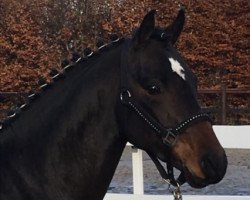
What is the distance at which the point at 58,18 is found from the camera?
61.1 ft

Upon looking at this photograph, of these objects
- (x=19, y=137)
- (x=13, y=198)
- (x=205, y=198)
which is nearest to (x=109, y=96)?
(x=19, y=137)

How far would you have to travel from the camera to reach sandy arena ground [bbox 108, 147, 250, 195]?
26.0 feet

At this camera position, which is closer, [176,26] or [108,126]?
[108,126]

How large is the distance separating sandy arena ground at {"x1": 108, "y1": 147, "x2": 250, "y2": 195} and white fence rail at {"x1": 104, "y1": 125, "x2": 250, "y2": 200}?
1893 millimetres

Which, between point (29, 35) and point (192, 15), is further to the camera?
point (29, 35)

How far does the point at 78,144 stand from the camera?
270 cm

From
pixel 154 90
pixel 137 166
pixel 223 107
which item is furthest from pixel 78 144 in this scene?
pixel 223 107

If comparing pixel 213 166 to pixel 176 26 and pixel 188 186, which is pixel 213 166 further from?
pixel 188 186

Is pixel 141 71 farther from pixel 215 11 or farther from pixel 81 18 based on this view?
pixel 81 18

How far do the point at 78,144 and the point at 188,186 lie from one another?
5.87 m

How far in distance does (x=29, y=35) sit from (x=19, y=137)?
15.6 meters

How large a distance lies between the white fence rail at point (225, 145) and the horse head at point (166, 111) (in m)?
2.94

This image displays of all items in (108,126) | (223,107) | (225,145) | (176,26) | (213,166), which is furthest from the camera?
(223,107)

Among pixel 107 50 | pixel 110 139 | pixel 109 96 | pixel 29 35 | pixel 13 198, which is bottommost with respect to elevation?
pixel 29 35
